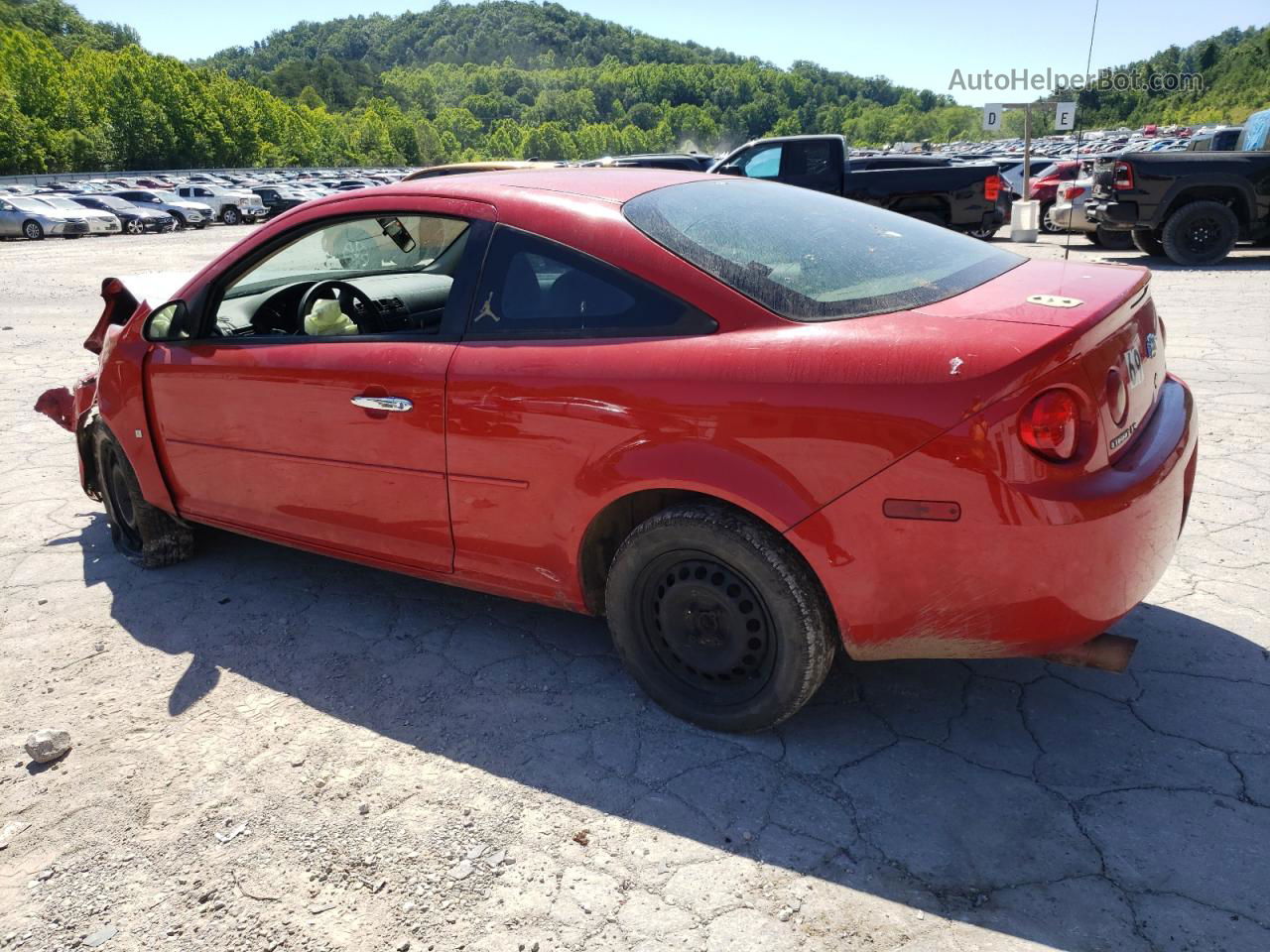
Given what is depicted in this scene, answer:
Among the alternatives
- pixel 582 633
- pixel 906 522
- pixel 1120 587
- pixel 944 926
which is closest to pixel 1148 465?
pixel 1120 587

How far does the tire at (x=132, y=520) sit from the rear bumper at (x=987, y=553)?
9.87 feet

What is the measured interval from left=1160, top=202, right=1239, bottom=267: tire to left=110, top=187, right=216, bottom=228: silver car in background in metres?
32.7

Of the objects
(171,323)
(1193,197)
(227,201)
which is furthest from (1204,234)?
(227,201)

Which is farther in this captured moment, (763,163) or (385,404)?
(763,163)

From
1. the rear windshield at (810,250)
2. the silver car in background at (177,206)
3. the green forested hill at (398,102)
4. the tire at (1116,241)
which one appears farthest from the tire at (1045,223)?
the silver car in background at (177,206)

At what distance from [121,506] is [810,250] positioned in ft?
10.7

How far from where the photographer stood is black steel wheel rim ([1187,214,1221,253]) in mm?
11891

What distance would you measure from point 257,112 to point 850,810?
338 ft

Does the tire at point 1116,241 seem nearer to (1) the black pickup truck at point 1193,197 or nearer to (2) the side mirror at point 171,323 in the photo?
(1) the black pickup truck at point 1193,197

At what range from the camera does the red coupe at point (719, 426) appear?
2.22m

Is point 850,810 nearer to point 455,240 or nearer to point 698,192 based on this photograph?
point 698,192

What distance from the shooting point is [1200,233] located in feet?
39.5

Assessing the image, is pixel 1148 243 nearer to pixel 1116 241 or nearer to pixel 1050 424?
pixel 1116 241

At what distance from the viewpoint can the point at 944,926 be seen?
2023 mm
